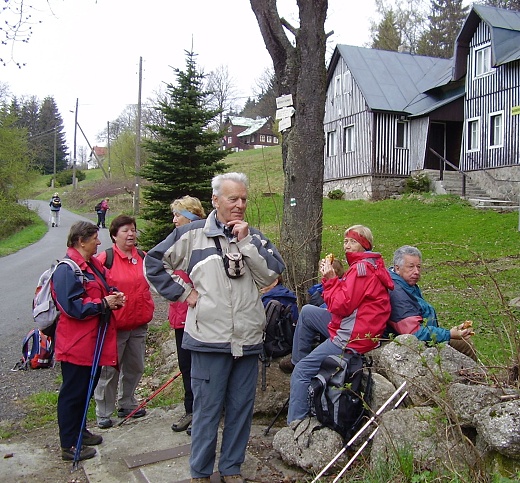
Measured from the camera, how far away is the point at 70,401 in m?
4.20

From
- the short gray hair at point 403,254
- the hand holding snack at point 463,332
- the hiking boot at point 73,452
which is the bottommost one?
the hiking boot at point 73,452

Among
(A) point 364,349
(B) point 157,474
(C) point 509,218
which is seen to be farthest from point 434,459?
(C) point 509,218

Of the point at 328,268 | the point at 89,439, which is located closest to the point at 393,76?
the point at 328,268

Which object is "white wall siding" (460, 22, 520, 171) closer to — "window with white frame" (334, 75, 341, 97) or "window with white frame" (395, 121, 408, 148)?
"window with white frame" (395, 121, 408, 148)

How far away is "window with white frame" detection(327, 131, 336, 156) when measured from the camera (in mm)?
28717

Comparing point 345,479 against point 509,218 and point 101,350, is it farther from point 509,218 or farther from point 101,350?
point 509,218

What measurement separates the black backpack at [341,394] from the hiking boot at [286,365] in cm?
119

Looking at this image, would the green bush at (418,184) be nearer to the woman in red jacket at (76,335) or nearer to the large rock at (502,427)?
the woman in red jacket at (76,335)

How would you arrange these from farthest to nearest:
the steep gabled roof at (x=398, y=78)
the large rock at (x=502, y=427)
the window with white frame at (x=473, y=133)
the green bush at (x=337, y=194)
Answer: the green bush at (x=337, y=194), the steep gabled roof at (x=398, y=78), the window with white frame at (x=473, y=133), the large rock at (x=502, y=427)

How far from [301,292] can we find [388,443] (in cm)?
288

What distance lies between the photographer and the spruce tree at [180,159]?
40.3ft

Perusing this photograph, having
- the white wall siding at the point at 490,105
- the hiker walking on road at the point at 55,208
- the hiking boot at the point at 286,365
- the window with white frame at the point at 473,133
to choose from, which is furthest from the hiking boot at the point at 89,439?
the hiker walking on road at the point at 55,208

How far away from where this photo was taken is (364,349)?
4027mm

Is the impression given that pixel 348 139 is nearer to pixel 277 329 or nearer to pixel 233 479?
pixel 277 329
